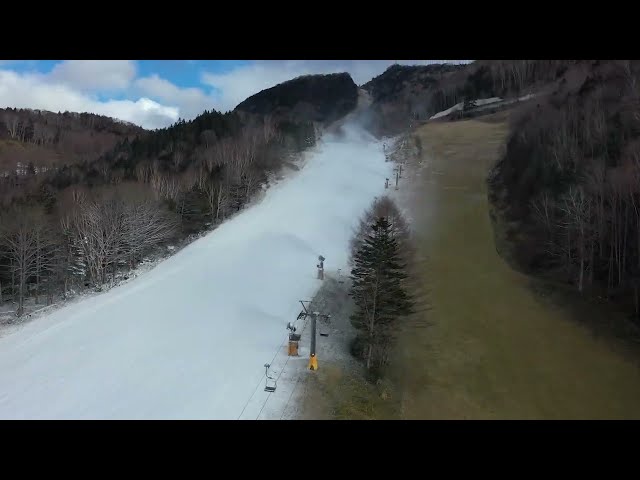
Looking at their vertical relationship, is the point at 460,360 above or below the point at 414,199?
below

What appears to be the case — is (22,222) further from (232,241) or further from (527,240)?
(527,240)

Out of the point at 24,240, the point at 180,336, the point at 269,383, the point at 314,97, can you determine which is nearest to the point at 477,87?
the point at 314,97

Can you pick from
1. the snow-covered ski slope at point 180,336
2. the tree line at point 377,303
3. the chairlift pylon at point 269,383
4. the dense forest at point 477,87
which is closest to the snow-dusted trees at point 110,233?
the snow-covered ski slope at point 180,336

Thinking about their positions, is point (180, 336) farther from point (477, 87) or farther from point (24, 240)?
point (477, 87)

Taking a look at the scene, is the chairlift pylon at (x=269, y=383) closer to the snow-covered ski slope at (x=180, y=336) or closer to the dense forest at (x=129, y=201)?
the snow-covered ski slope at (x=180, y=336)

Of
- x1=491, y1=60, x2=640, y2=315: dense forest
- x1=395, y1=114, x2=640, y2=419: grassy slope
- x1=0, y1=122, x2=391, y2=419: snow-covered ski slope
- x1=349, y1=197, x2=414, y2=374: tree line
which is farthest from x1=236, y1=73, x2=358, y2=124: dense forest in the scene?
x1=349, y1=197, x2=414, y2=374: tree line

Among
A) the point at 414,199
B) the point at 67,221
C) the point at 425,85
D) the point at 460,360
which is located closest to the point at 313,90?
the point at 425,85
